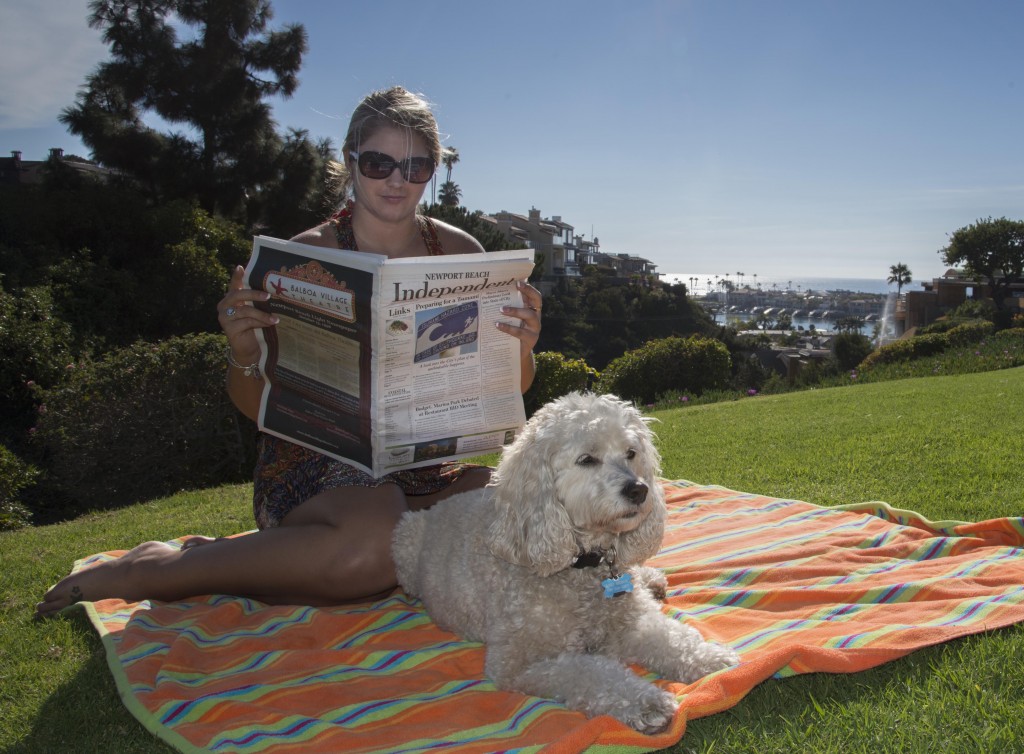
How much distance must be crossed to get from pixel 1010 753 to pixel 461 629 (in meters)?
1.89

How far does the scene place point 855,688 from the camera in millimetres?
2537

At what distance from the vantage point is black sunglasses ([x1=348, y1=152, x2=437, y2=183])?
11.9ft

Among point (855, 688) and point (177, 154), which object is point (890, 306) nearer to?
point (177, 154)

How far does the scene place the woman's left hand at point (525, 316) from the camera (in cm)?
341

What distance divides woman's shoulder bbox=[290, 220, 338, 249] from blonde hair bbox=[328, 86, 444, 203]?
0.38 meters

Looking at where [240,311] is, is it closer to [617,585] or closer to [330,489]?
[330,489]

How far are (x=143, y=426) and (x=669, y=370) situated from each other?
1022 centimetres

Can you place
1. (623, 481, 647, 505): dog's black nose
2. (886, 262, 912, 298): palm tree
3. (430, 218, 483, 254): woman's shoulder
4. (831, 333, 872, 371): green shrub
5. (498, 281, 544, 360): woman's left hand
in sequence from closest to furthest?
(623, 481, 647, 505): dog's black nose
(498, 281, 544, 360): woman's left hand
(430, 218, 483, 254): woman's shoulder
(831, 333, 872, 371): green shrub
(886, 262, 912, 298): palm tree

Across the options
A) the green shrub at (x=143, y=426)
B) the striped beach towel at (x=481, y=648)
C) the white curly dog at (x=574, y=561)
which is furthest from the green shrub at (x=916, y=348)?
the white curly dog at (x=574, y=561)

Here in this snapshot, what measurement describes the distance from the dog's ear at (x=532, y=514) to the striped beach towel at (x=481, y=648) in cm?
47

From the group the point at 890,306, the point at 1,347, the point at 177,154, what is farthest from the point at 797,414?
the point at 890,306

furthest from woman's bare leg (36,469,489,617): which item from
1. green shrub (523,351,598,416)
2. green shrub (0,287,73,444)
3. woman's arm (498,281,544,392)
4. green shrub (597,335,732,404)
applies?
green shrub (597,335,732,404)

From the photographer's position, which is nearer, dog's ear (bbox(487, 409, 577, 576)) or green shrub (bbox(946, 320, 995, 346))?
dog's ear (bbox(487, 409, 577, 576))

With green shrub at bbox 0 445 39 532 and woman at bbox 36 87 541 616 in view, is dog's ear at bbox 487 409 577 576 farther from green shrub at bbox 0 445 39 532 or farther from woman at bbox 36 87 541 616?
green shrub at bbox 0 445 39 532
